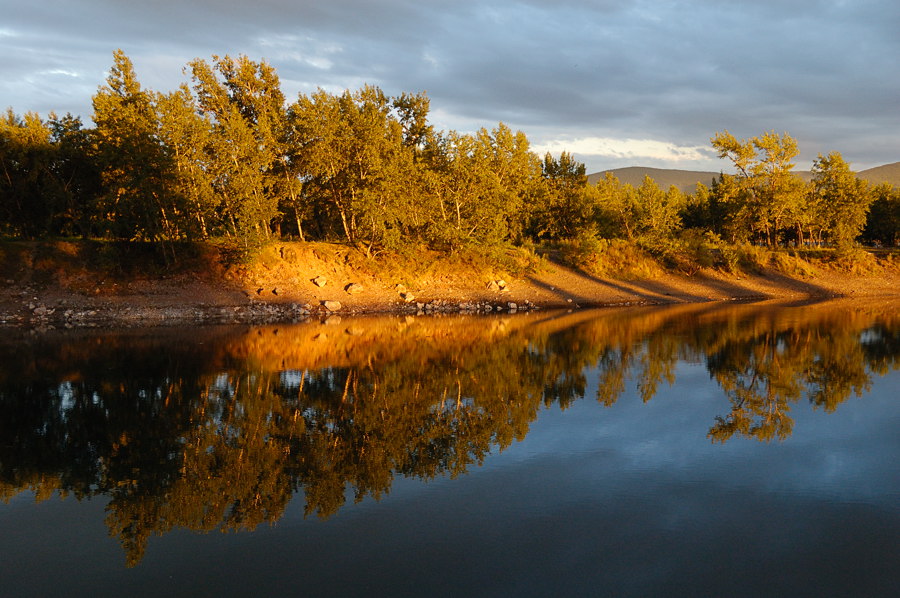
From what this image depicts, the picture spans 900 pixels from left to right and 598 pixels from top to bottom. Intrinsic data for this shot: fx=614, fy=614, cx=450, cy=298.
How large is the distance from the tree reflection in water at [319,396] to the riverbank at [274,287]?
7.21 m

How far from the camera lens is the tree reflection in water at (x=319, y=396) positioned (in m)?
11.4

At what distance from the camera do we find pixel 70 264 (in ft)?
140

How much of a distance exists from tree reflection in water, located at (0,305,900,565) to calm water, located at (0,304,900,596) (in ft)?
0.29

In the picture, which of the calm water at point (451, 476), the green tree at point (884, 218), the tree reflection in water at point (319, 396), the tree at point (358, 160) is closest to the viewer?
the calm water at point (451, 476)

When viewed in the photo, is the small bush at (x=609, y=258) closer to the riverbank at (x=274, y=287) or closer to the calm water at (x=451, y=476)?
the riverbank at (x=274, y=287)

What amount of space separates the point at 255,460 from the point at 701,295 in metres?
49.3

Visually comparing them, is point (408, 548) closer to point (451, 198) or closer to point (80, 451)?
point (80, 451)

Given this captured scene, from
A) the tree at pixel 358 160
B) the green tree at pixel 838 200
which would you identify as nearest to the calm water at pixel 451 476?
the tree at pixel 358 160

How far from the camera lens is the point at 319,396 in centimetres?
1808

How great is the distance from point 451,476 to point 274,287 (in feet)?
112

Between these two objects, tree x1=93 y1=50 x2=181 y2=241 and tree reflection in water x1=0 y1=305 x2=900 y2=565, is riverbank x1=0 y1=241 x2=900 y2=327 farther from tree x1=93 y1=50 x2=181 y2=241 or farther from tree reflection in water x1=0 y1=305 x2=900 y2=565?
tree reflection in water x1=0 y1=305 x2=900 y2=565

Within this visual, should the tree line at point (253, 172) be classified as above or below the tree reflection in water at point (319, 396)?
above

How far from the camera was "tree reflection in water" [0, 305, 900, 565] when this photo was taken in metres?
11.4

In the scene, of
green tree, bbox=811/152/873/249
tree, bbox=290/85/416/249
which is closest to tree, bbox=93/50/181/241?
tree, bbox=290/85/416/249
